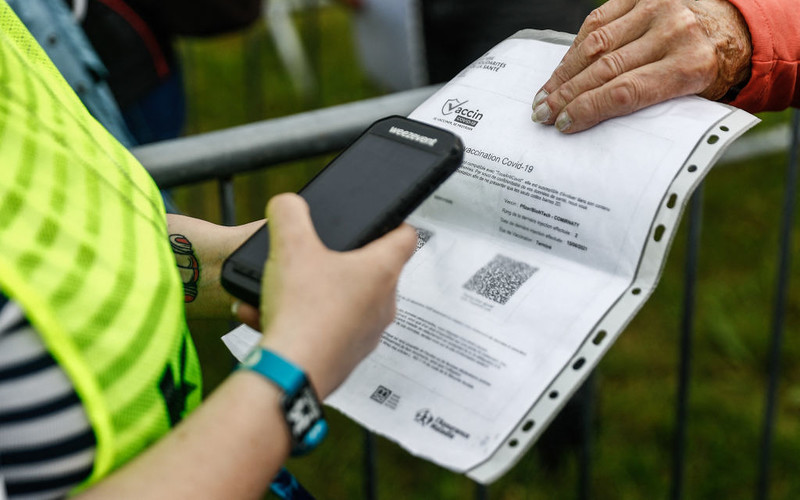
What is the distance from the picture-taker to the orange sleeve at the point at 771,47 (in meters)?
1.10

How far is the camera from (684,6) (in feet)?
3.42

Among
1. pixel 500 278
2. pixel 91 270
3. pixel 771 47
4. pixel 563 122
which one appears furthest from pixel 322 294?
pixel 771 47

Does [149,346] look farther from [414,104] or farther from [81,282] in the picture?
[414,104]

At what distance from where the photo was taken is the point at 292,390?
680 millimetres

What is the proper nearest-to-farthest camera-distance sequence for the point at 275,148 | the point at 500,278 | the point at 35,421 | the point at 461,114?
1. the point at 35,421
2. the point at 500,278
3. the point at 461,114
4. the point at 275,148

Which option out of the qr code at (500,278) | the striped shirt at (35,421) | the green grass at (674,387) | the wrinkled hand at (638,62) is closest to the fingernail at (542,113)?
the wrinkled hand at (638,62)

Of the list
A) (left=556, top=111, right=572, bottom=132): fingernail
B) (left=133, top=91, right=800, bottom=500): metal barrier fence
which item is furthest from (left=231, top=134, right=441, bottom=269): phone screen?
(left=133, top=91, right=800, bottom=500): metal barrier fence

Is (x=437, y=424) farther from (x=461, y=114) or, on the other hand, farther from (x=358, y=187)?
(x=461, y=114)

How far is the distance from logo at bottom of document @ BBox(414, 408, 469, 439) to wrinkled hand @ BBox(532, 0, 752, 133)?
0.37 meters

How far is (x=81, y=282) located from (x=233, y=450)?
0.17 m

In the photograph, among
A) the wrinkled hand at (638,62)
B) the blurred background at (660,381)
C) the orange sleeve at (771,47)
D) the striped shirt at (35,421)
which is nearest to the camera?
the striped shirt at (35,421)

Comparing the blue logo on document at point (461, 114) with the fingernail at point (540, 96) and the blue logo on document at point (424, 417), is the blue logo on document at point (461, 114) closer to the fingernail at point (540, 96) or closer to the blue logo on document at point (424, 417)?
the fingernail at point (540, 96)

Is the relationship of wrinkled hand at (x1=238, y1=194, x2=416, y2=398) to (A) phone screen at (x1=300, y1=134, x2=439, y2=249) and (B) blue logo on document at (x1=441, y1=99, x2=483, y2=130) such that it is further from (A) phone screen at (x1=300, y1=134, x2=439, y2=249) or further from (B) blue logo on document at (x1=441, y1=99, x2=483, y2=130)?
(B) blue logo on document at (x1=441, y1=99, x2=483, y2=130)

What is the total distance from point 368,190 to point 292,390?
9.4 inches
